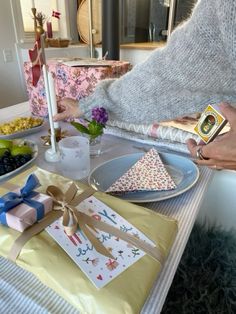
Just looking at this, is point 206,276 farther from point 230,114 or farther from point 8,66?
point 8,66

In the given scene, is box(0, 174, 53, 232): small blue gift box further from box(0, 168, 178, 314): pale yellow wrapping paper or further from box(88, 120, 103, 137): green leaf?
box(88, 120, 103, 137): green leaf

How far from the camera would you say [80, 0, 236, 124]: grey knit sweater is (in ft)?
1.48

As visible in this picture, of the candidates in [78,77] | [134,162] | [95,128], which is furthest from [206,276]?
[78,77]

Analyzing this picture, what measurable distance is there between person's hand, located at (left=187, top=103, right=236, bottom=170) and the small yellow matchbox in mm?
12

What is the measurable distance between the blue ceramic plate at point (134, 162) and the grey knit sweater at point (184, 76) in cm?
13

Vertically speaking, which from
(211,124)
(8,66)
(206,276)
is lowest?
(206,276)

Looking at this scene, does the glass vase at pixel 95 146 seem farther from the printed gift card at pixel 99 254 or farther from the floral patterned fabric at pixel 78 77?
the printed gift card at pixel 99 254

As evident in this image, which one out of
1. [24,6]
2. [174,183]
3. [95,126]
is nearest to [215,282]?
[174,183]

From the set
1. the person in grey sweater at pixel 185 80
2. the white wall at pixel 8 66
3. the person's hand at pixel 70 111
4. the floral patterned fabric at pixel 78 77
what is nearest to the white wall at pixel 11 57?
the white wall at pixel 8 66

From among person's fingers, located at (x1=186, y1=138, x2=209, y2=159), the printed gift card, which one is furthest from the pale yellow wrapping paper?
person's fingers, located at (x1=186, y1=138, x2=209, y2=159)

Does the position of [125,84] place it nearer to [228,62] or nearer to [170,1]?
[228,62]

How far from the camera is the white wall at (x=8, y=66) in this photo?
163cm

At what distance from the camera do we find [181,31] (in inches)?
20.2

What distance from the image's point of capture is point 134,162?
2.02 ft
